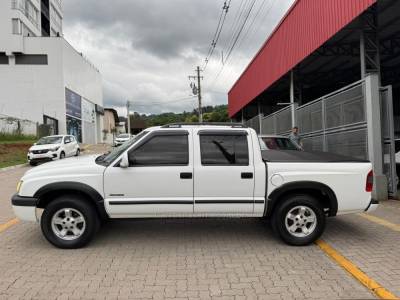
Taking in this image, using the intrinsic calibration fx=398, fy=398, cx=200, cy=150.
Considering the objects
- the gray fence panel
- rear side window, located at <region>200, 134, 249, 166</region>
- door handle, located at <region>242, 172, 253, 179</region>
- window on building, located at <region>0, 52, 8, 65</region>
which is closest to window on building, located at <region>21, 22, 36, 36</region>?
window on building, located at <region>0, 52, 8, 65</region>

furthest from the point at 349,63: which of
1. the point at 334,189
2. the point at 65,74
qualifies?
the point at 65,74

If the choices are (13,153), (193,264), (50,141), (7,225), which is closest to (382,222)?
(193,264)

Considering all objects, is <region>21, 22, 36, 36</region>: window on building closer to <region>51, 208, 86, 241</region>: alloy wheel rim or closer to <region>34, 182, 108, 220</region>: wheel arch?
<region>34, 182, 108, 220</region>: wheel arch

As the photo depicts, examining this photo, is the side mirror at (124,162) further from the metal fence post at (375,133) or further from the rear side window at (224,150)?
the metal fence post at (375,133)

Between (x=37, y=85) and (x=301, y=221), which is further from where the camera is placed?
(x=37, y=85)

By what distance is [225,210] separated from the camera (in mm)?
5703

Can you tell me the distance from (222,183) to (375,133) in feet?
17.5

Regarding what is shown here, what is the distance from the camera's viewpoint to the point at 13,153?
79.6 ft

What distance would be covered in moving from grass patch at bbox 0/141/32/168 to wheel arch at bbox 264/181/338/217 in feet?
56.9

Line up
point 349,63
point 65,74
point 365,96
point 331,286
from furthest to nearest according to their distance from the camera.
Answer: point 65,74, point 349,63, point 365,96, point 331,286

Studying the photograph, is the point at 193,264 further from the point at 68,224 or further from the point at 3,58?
the point at 3,58

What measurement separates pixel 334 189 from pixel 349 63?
17.4 m

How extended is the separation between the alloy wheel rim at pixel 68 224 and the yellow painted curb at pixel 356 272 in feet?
11.4

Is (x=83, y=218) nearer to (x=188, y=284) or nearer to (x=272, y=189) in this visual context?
(x=188, y=284)
